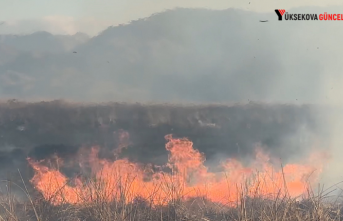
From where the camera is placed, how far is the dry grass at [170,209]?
3.43m

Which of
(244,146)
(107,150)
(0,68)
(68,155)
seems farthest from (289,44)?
(0,68)

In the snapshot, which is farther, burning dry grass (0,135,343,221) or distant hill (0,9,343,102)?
distant hill (0,9,343,102)

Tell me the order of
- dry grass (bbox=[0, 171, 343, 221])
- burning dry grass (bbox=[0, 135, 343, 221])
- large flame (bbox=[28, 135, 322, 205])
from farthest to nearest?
large flame (bbox=[28, 135, 322, 205]), burning dry grass (bbox=[0, 135, 343, 221]), dry grass (bbox=[0, 171, 343, 221])

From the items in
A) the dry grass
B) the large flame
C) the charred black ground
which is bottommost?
the dry grass

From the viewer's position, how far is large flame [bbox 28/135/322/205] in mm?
3918

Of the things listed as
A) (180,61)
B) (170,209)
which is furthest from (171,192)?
(180,61)

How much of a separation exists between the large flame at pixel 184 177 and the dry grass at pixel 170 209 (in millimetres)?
99

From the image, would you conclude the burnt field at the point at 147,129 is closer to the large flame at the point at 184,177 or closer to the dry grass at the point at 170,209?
the large flame at the point at 184,177

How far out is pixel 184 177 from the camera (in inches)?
157

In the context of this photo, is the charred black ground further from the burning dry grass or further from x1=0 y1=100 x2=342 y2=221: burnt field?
the burning dry grass

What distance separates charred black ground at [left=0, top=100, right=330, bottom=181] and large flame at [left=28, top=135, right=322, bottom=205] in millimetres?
116

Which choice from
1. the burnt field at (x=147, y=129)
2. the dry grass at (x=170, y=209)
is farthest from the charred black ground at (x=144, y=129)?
the dry grass at (x=170, y=209)

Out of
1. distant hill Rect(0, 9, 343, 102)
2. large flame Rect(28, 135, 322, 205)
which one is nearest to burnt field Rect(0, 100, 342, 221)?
large flame Rect(28, 135, 322, 205)

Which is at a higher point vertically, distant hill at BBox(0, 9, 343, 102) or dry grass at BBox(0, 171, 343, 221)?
distant hill at BBox(0, 9, 343, 102)
